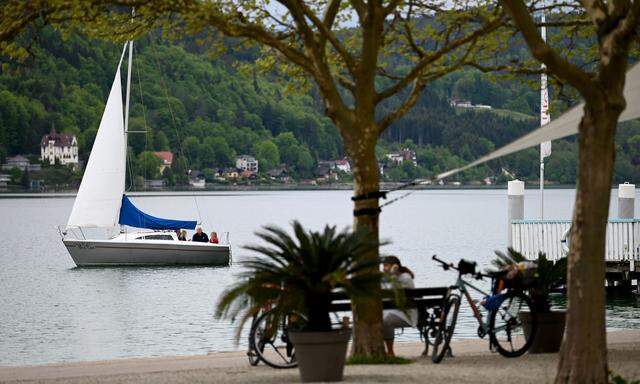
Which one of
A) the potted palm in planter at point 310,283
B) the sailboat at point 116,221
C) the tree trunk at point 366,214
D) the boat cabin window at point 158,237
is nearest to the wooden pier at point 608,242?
the tree trunk at point 366,214

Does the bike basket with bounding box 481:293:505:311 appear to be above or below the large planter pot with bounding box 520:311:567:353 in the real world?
above

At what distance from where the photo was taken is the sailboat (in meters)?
57.6

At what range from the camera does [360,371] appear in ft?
41.6

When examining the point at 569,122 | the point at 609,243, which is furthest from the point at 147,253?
the point at 569,122

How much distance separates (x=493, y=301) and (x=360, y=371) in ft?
7.90

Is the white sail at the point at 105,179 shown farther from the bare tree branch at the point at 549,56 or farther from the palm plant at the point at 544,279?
the bare tree branch at the point at 549,56

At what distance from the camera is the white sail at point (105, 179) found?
5766 centimetres

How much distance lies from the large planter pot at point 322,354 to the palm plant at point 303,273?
0.26 m

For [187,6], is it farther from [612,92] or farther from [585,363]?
[585,363]

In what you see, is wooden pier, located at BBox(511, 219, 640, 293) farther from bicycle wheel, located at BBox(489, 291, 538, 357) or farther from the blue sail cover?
the blue sail cover

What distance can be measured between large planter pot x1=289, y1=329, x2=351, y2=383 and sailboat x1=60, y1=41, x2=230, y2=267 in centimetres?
4474

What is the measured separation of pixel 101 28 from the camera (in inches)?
574

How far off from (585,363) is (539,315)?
4.23 metres

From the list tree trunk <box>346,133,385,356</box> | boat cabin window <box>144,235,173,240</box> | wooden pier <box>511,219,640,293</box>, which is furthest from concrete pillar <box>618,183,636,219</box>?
tree trunk <box>346,133,385,356</box>
